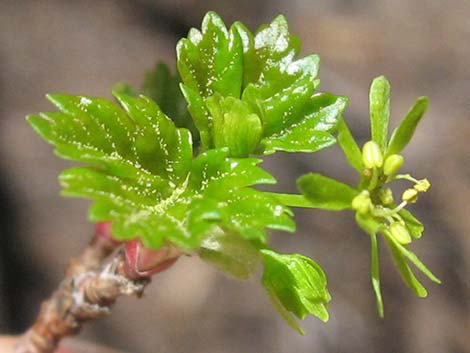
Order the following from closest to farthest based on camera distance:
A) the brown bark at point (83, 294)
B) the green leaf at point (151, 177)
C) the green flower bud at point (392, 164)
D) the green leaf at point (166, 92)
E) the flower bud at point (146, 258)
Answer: the green leaf at point (151, 177) → the green flower bud at point (392, 164) → the flower bud at point (146, 258) → the brown bark at point (83, 294) → the green leaf at point (166, 92)

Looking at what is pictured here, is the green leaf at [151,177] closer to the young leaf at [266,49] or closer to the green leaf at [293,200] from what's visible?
the green leaf at [293,200]

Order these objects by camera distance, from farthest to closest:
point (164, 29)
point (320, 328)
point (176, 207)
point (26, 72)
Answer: point (164, 29), point (26, 72), point (320, 328), point (176, 207)

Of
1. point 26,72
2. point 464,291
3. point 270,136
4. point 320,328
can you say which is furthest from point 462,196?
point 270,136

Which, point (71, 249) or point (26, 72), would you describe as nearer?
point (71, 249)

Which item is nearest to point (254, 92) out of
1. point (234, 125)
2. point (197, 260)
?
point (234, 125)

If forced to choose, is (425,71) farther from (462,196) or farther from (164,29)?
(164,29)

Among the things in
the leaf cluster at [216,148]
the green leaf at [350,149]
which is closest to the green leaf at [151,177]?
the leaf cluster at [216,148]

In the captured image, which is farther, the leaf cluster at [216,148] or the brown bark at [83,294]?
the brown bark at [83,294]

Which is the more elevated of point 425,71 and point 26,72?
point 425,71
